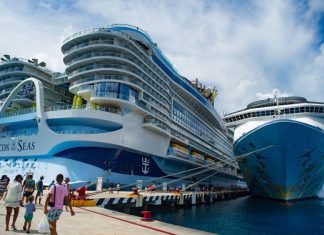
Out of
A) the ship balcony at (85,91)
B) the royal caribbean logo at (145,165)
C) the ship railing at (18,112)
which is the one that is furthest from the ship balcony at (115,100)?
the ship railing at (18,112)

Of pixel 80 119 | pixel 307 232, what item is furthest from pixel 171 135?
pixel 307 232

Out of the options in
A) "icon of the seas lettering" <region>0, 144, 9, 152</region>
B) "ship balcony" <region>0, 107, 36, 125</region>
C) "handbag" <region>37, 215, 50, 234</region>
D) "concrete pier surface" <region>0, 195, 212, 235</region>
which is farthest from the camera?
"icon of the seas lettering" <region>0, 144, 9, 152</region>

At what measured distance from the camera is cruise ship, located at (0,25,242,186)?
28141 mm

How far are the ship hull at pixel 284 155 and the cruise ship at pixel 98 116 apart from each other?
4372 mm

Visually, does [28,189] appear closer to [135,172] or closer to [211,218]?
[211,218]

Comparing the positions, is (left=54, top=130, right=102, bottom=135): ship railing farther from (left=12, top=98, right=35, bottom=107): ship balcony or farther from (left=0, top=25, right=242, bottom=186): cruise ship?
(left=12, top=98, right=35, bottom=107): ship balcony

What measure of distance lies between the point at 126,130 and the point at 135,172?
5004 mm

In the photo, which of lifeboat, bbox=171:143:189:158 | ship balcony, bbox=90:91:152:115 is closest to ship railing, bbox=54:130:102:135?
ship balcony, bbox=90:91:152:115

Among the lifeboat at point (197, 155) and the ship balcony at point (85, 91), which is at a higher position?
the ship balcony at point (85, 91)

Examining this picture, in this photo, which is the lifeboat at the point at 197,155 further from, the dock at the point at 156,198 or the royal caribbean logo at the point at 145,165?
the royal caribbean logo at the point at 145,165

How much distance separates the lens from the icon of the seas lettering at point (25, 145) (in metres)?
29.5

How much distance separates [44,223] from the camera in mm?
7590

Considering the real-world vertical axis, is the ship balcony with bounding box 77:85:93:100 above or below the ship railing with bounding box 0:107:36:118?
above

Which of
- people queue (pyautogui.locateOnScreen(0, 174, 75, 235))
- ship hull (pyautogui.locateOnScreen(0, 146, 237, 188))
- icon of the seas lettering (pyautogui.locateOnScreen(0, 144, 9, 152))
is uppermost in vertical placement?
icon of the seas lettering (pyautogui.locateOnScreen(0, 144, 9, 152))
